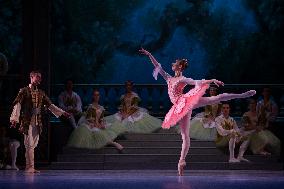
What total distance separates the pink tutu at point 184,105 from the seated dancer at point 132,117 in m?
3.17

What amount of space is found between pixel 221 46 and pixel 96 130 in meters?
5.48

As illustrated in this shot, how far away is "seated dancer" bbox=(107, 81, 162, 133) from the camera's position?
1343 centimetres

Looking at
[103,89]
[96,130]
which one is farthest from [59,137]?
[103,89]

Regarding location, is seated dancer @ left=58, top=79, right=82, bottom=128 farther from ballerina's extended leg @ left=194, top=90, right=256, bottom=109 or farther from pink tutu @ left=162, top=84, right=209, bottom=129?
ballerina's extended leg @ left=194, top=90, right=256, bottom=109

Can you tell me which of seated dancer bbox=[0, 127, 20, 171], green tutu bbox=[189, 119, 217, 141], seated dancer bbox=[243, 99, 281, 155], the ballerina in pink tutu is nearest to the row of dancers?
the ballerina in pink tutu

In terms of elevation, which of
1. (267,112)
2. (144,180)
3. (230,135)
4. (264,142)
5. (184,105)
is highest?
(267,112)

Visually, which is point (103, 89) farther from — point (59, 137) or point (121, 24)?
point (59, 137)

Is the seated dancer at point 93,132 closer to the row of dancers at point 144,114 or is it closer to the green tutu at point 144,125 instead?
the row of dancers at point 144,114

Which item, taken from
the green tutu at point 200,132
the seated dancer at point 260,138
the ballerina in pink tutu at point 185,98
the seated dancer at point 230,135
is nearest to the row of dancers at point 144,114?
the ballerina in pink tutu at point 185,98

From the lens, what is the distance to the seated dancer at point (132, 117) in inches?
529

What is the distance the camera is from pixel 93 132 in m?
12.8

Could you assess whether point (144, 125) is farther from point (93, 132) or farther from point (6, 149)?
point (6, 149)

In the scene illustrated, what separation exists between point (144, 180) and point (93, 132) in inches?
137

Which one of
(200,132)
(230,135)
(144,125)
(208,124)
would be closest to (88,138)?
(144,125)
